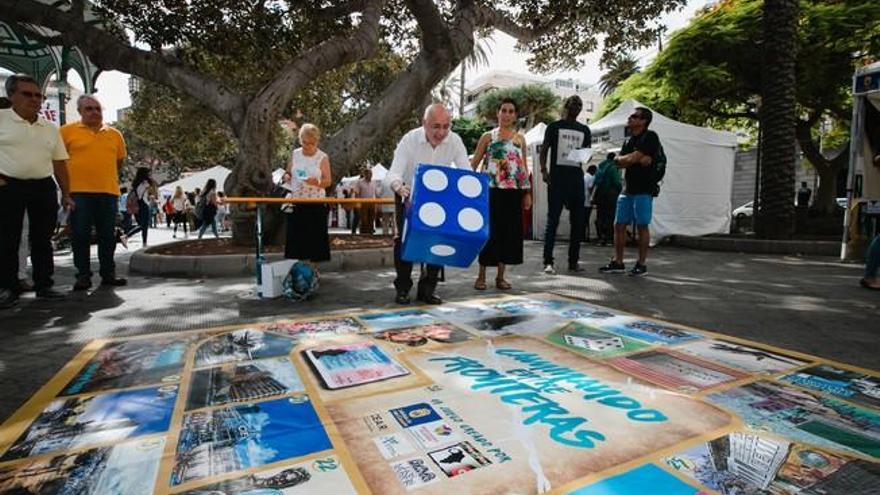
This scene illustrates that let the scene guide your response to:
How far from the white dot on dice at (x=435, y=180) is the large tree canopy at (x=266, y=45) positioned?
4657 millimetres

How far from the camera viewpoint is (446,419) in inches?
65.8

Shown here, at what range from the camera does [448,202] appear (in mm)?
3105

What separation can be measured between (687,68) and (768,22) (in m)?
2.03

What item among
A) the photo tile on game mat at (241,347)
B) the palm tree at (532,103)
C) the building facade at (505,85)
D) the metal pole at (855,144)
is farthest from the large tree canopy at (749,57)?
the building facade at (505,85)

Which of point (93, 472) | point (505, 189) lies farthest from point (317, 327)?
point (505, 189)

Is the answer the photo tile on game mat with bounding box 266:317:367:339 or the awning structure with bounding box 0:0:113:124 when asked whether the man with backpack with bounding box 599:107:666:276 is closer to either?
the photo tile on game mat with bounding box 266:317:367:339

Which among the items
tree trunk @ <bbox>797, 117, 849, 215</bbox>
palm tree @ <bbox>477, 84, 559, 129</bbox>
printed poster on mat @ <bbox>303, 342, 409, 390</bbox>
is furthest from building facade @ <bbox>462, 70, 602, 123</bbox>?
printed poster on mat @ <bbox>303, 342, 409, 390</bbox>

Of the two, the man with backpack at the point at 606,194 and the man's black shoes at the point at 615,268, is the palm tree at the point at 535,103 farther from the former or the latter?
the man's black shoes at the point at 615,268

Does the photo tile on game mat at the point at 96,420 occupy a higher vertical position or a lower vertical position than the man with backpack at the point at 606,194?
lower

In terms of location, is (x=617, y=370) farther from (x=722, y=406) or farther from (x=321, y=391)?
(x=321, y=391)

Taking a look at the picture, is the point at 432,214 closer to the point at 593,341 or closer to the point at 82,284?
the point at 593,341

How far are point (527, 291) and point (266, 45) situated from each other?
6890 mm

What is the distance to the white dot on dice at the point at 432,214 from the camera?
3006mm

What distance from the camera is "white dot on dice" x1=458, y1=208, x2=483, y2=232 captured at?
3066 millimetres
